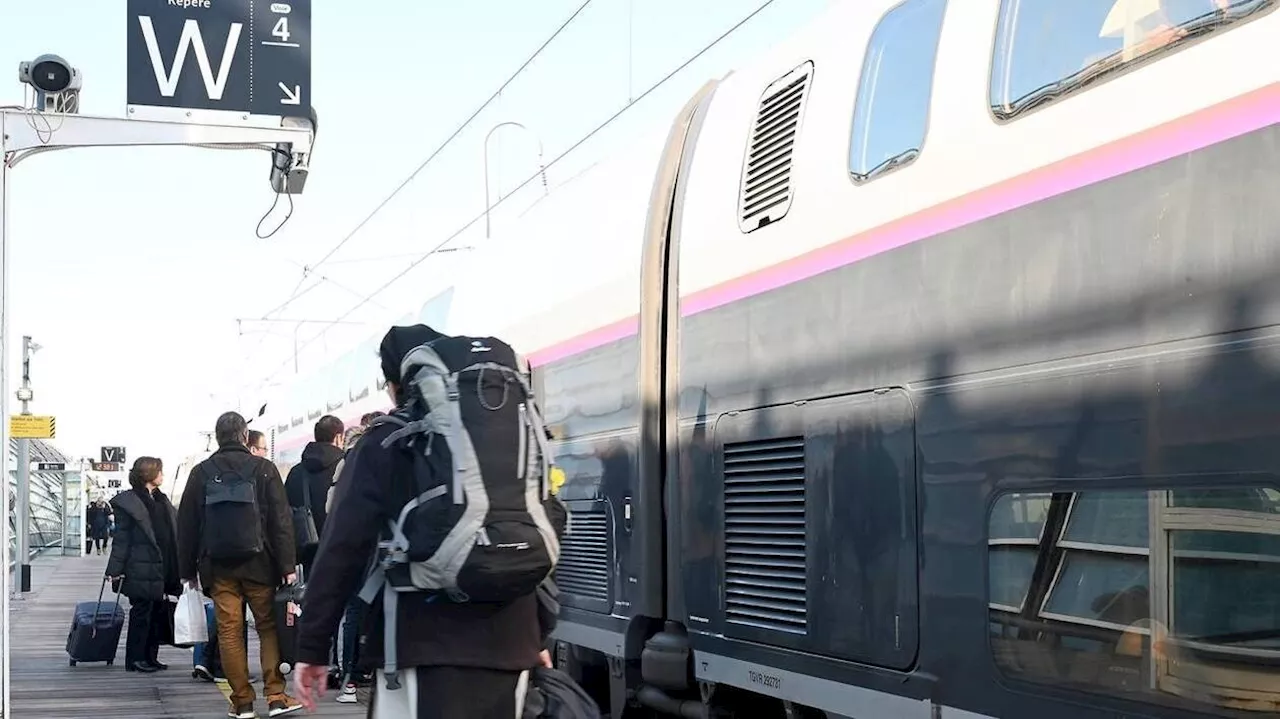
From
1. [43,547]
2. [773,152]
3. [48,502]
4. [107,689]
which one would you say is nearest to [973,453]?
[773,152]

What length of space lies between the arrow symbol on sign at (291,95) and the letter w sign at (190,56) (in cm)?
19

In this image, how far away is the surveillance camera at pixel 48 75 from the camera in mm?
8384

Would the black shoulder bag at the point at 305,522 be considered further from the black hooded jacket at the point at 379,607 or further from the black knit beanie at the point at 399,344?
the black hooded jacket at the point at 379,607

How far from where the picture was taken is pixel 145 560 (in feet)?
37.4

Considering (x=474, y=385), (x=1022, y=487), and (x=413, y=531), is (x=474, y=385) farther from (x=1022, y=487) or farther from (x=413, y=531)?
(x=1022, y=487)

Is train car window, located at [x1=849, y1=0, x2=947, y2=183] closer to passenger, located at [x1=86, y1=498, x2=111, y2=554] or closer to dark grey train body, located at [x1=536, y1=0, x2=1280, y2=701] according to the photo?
dark grey train body, located at [x1=536, y1=0, x2=1280, y2=701]

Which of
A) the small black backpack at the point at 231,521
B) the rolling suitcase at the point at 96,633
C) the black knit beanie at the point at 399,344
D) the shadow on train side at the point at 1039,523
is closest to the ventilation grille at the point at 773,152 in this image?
the shadow on train side at the point at 1039,523

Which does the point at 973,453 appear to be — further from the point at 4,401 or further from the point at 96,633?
the point at 96,633

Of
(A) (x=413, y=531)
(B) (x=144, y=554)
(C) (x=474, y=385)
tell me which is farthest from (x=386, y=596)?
(B) (x=144, y=554)

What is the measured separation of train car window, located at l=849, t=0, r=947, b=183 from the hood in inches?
235

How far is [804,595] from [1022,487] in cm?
131

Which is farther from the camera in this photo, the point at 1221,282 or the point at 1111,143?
the point at 1111,143

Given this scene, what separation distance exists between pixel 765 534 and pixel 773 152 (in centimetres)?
132

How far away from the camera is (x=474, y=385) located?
12.5 feet
